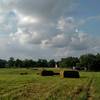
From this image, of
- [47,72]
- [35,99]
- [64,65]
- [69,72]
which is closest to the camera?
[35,99]

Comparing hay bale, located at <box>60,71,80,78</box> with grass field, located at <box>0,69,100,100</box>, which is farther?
hay bale, located at <box>60,71,80,78</box>

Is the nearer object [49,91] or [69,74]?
[49,91]

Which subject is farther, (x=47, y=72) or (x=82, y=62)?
(x=82, y=62)

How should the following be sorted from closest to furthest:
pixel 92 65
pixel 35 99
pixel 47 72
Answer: pixel 35 99 < pixel 47 72 < pixel 92 65

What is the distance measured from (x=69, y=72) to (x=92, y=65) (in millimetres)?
98011

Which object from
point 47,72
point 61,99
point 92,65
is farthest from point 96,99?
point 92,65

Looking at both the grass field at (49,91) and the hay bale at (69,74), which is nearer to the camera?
the grass field at (49,91)

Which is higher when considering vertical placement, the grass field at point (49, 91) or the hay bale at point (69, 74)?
the hay bale at point (69, 74)

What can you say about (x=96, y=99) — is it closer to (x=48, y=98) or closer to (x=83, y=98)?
(x=83, y=98)

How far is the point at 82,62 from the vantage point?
178 metres

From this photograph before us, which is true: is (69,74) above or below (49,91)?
above

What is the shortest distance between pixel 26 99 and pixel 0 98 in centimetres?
210

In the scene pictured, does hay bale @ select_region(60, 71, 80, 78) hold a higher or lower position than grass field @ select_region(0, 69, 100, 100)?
higher

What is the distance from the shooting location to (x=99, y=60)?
565 feet
